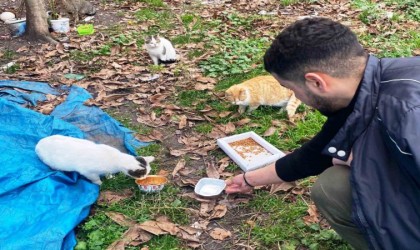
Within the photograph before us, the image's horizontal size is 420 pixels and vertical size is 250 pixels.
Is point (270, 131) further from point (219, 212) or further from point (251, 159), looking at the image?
point (219, 212)

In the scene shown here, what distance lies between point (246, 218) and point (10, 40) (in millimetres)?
5480

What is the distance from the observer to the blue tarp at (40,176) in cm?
301

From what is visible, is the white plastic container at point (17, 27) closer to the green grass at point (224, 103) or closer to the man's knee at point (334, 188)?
the green grass at point (224, 103)

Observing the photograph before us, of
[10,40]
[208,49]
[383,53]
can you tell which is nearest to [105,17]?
[10,40]

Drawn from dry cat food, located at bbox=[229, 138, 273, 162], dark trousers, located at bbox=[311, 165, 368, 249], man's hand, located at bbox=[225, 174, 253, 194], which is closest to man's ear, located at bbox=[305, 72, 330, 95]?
dark trousers, located at bbox=[311, 165, 368, 249]

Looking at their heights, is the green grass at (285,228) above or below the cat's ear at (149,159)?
below

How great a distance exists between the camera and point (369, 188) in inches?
76.5

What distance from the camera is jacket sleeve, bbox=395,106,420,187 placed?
5.33 ft

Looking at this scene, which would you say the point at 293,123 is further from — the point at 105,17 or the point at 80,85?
the point at 105,17

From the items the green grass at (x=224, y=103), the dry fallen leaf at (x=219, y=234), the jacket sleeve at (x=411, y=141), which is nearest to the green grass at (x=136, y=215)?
the green grass at (x=224, y=103)

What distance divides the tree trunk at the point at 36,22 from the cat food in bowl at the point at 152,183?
415 centimetres

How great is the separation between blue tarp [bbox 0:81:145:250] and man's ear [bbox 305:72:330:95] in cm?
A: 197

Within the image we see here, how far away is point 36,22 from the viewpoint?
22.3 ft

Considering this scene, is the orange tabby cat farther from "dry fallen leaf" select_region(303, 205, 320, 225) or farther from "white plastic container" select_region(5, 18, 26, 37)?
"white plastic container" select_region(5, 18, 26, 37)
